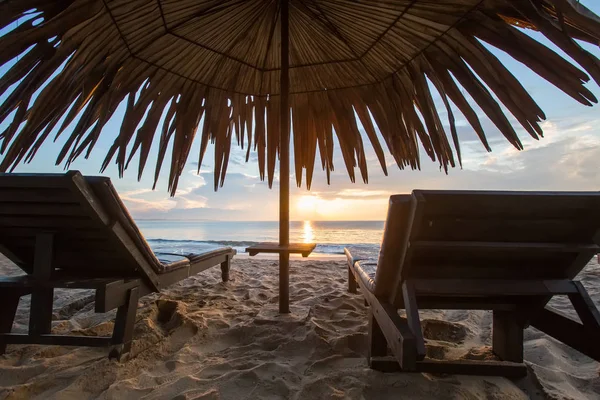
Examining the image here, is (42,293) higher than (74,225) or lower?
lower

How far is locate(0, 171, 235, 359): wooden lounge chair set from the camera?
1386mm

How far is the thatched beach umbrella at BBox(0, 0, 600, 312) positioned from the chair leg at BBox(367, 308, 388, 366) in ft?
3.22

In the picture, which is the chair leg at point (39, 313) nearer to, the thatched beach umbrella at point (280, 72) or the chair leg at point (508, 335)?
the thatched beach umbrella at point (280, 72)

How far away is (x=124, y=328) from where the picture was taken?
1.59 metres

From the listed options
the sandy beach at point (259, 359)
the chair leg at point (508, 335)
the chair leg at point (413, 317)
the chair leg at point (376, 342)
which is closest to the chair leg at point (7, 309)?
the sandy beach at point (259, 359)

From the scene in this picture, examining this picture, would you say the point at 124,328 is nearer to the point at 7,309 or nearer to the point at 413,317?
the point at 7,309

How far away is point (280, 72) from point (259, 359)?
2190mm

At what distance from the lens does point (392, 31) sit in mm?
2414

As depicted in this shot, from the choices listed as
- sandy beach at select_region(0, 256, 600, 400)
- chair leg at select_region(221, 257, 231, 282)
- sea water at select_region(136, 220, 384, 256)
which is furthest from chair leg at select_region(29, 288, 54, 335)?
chair leg at select_region(221, 257, 231, 282)

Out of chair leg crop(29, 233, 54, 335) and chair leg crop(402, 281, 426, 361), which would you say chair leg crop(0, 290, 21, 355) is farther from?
chair leg crop(402, 281, 426, 361)

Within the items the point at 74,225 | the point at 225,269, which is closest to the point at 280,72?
the point at 74,225

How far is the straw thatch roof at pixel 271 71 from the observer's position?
5.49 feet

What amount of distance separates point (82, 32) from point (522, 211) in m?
2.41

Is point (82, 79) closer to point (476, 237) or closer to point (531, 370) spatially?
point (476, 237)
